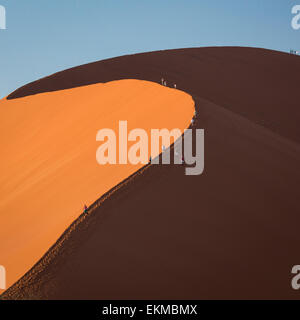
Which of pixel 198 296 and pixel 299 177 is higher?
pixel 299 177

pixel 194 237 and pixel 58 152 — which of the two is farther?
pixel 58 152

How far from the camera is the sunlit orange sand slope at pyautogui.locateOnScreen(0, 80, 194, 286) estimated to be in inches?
382

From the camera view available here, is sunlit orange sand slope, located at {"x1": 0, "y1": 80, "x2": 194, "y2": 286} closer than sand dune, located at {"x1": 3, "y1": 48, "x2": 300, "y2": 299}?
No

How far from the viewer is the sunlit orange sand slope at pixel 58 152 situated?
9711 millimetres

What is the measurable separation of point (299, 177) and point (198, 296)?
5.92 meters

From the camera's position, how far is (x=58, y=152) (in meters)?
17.3

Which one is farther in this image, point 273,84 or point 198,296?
point 273,84

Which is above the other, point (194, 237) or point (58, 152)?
point (58, 152)

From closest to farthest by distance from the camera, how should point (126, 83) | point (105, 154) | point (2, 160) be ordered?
1. point (105, 154)
2. point (2, 160)
3. point (126, 83)

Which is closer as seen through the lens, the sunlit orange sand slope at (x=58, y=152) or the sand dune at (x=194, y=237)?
the sand dune at (x=194, y=237)

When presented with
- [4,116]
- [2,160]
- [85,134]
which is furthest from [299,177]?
[4,116]
